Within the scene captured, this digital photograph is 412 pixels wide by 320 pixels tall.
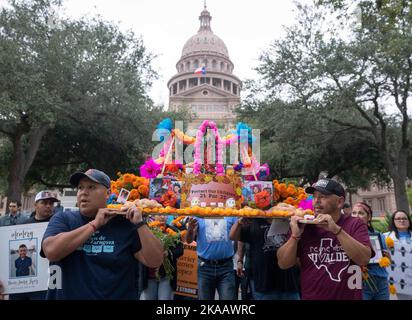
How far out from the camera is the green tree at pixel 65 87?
1455 centimetres

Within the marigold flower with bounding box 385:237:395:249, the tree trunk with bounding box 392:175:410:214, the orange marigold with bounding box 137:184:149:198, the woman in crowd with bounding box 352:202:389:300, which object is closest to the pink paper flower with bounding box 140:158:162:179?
the orange marigold with bounding box 137:184:149:198

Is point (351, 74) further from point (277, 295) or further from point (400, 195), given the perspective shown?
point (277, 295)

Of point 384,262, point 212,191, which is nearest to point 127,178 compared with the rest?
point 212,191

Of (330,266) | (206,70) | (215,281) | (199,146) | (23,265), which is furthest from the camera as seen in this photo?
(206,70)

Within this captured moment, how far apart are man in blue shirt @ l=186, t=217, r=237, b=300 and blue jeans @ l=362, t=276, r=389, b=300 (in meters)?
1.69

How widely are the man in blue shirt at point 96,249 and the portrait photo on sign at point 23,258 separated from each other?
5.68ft

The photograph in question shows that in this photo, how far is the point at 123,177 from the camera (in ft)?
15.2

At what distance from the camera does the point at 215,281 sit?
16.2 ft

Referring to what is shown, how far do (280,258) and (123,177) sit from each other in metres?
2.27

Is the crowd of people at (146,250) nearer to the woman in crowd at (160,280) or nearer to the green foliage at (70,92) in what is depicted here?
the woman in crowd at (160,280)

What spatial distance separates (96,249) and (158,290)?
8.84 ft

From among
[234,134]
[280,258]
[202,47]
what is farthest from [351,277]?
[202,47]

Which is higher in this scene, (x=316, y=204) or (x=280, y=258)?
(x=316, y=204)
